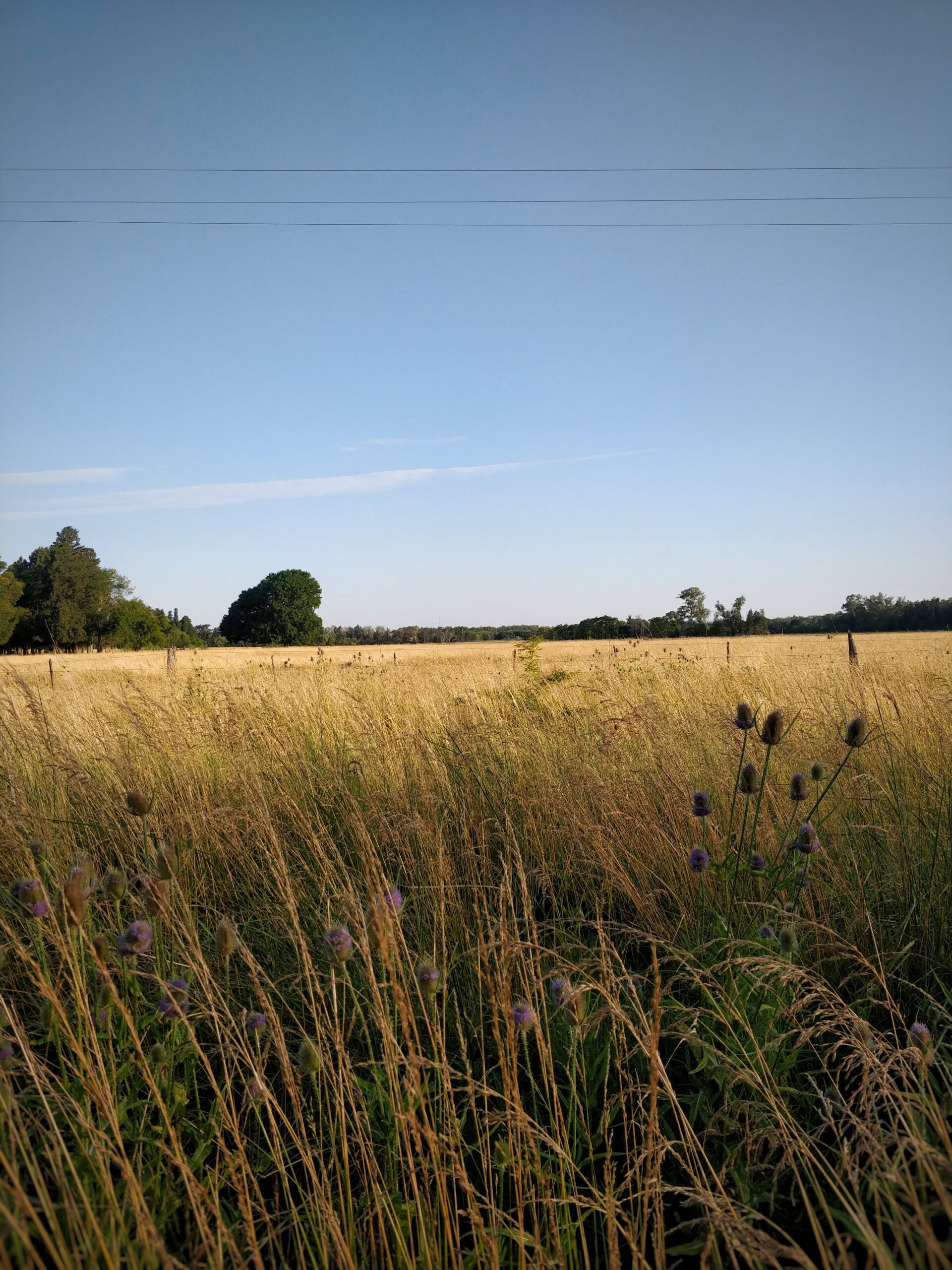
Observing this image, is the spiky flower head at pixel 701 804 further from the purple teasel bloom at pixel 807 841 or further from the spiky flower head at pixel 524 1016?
the spiky flower head at pixel 524 1016

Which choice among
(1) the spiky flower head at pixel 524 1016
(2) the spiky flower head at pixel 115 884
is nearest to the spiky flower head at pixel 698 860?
(1) the spiky flower head at pixel 524 1016

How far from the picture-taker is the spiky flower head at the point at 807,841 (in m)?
2.15

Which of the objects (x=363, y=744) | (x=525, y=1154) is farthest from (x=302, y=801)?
(x=525, y=1154)

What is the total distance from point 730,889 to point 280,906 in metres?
1.75

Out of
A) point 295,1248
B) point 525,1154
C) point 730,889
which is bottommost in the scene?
point 295,1248

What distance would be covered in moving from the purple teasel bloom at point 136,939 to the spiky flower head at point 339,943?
0.42 metres

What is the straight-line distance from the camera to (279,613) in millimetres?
71125

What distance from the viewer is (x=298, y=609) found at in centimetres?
7150

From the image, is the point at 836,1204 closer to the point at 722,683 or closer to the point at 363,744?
the point at 363,744

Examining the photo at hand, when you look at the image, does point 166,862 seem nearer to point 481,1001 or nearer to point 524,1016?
point 481,1001

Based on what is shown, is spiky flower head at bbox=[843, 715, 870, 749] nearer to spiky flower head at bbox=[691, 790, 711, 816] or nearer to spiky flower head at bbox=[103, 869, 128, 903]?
spiky flower head at bbox=[691, 790, 711, 816]

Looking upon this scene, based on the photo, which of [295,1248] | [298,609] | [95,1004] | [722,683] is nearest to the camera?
[295,1248]

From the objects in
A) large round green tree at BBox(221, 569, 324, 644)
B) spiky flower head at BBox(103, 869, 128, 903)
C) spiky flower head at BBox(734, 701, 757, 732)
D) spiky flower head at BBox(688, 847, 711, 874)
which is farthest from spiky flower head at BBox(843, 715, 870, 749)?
large round green tree at BBox(221, 569, 324, 644)

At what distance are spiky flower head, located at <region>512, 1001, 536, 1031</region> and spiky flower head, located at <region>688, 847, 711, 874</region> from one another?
27.8 inches
